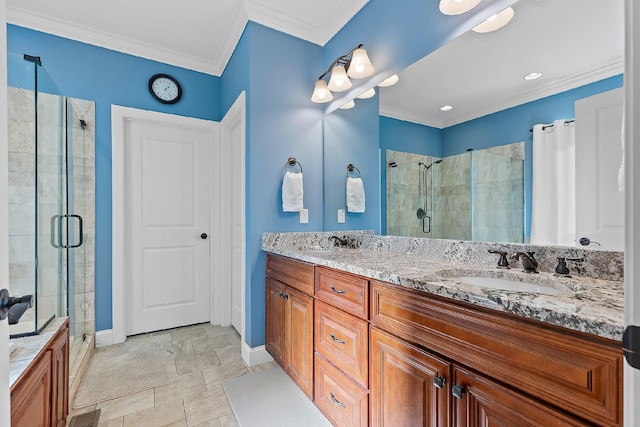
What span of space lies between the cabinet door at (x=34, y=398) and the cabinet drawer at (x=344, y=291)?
1.15 meters

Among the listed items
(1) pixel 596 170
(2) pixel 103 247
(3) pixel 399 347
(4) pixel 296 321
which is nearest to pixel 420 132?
(1) pixel 596 170

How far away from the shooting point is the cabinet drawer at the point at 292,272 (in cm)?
168

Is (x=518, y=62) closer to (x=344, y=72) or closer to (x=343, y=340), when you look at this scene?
(x=344, y=72)

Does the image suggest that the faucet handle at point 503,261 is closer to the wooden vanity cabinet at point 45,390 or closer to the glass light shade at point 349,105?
the glass light shade at point 349,105

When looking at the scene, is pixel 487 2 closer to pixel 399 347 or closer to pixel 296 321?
pixel 399 347

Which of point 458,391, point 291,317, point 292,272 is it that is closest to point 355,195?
point 292,272

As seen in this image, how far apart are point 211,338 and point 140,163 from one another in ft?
5.55

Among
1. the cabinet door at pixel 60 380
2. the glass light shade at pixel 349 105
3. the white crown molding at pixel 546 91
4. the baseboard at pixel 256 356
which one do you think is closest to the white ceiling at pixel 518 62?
the white crown molding at pixel 546 91

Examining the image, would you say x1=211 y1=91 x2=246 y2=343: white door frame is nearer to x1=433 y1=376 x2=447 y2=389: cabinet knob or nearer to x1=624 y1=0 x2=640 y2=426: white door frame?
x1=433 y1=376 x2=447 y2=389: cabinet knob

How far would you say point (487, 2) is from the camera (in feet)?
4.45

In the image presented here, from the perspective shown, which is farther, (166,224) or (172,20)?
(166,224)

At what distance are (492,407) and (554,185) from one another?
85 centimetres

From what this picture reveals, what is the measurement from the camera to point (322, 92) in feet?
7.46

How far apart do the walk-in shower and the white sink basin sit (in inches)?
70.9
